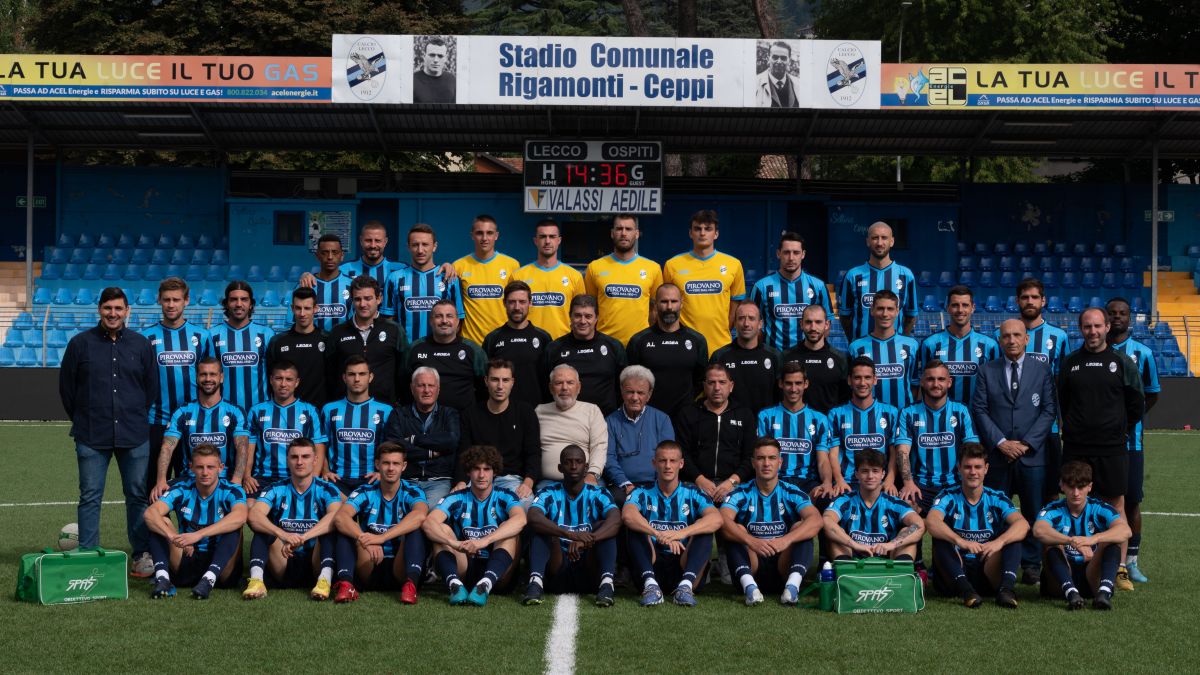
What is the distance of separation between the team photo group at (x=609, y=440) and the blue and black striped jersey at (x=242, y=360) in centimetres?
2

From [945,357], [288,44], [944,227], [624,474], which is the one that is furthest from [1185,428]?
[288,44]

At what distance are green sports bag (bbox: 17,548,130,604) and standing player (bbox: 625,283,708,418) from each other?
3.37 meters

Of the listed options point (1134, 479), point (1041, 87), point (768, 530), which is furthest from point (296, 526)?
point (1041, 87)

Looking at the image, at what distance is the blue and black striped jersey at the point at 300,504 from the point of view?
24.1 ft

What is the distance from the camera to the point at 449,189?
76.5 feet

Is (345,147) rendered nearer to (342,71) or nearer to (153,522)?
(342,71)

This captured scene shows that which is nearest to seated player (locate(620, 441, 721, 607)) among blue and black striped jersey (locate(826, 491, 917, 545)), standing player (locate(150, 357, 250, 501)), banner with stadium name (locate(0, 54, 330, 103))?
blue and black striped jersey (locate(826, 491, 917, 545))

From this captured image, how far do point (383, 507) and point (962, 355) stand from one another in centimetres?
379

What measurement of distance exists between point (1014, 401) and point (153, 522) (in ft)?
16.9

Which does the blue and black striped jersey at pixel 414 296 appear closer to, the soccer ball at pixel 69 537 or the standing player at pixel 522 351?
the standing player at pixel 522 351

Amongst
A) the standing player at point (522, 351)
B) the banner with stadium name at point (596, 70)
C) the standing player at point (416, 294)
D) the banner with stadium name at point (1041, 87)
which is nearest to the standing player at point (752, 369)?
the standing player at point (522, 351)

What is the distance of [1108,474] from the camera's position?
768 cm

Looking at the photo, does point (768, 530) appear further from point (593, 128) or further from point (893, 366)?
point (593, 128)

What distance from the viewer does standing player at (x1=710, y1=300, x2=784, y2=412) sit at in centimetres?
812
